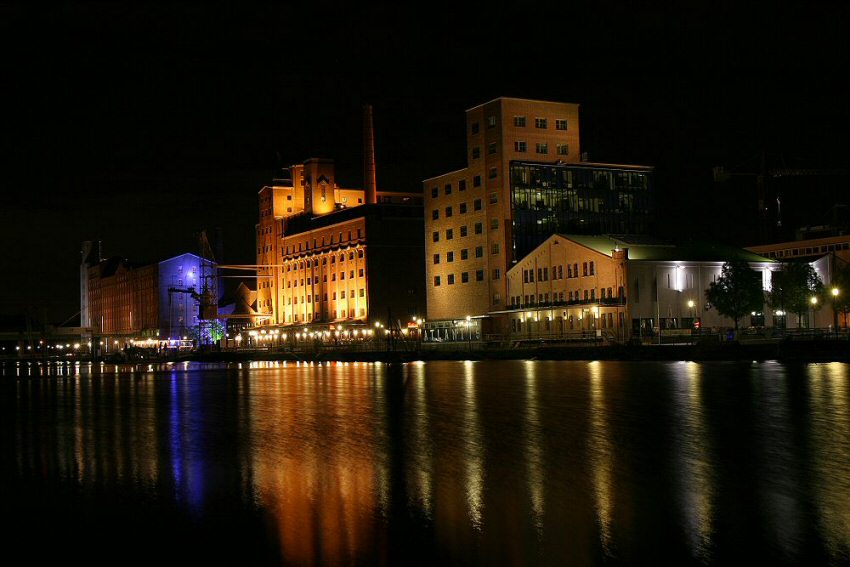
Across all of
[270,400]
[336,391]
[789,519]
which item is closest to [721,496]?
[789,519]

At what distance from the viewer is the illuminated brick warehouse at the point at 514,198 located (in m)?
98.8

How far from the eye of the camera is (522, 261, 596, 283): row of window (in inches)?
3342

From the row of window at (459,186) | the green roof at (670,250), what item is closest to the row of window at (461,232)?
the row of window at (459,186)

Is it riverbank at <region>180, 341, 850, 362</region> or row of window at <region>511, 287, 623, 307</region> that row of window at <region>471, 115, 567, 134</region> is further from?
riverbank at <region>180, 341, 850, 362</region>

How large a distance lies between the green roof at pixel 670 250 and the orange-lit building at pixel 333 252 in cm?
2614

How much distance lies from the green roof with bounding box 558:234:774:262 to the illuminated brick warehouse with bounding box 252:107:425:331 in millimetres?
34680

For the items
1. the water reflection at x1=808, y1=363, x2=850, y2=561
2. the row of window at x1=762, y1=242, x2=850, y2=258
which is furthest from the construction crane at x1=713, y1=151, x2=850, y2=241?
the water reflection at x1=808, y1=363, x2=850, y2=561

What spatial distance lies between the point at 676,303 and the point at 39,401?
2101 inches

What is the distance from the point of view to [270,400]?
43719mm

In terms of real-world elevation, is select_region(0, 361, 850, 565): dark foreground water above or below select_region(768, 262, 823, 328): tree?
below

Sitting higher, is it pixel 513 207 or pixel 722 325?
pixel 513 207

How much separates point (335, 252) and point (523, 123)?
138 feet

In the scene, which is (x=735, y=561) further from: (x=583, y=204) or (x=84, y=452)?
(x=583, y=204)

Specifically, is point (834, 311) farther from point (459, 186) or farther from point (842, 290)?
point (459, 186)
